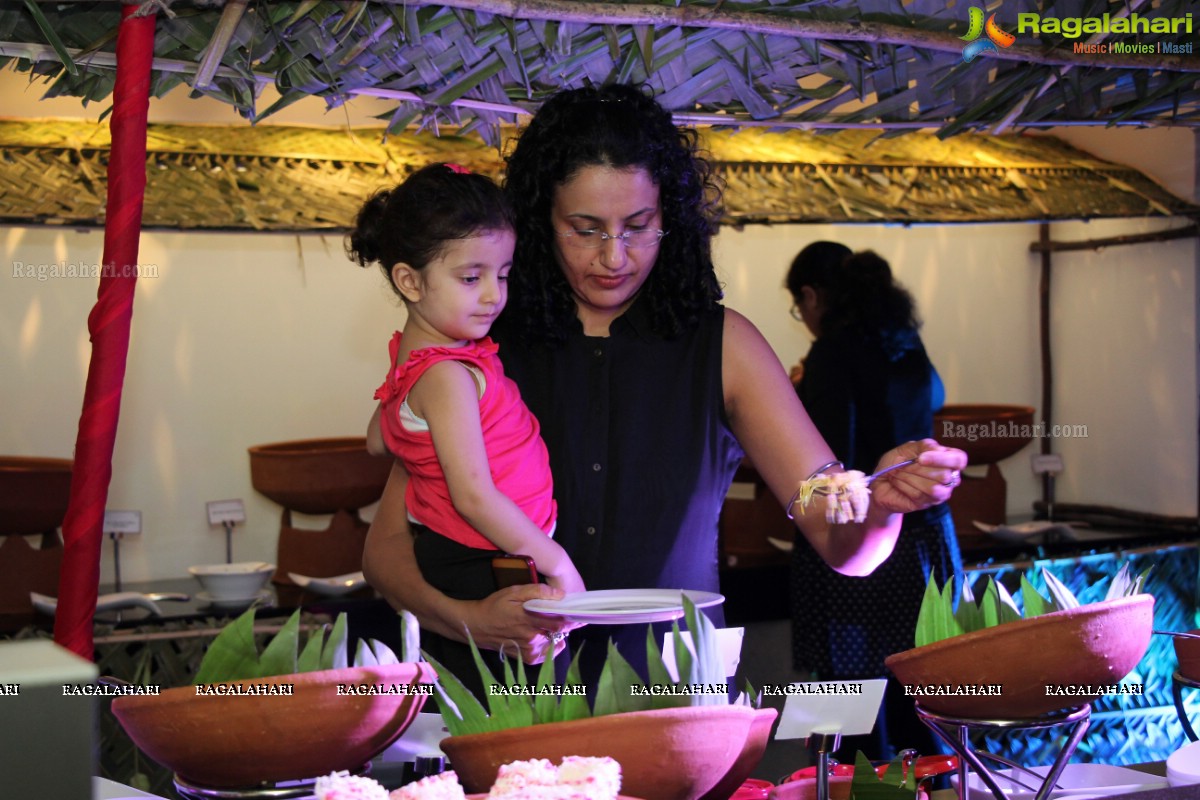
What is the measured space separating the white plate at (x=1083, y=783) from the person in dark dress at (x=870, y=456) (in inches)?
62.9

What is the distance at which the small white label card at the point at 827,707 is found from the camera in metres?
1.25

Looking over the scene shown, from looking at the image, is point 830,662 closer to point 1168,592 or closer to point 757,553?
point 757,553

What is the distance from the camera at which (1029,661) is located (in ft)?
4.01

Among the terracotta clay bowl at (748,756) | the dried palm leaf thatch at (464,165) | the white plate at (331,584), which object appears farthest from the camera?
the white plate at (331,584)

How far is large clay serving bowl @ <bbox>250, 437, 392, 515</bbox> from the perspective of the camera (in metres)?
3.37

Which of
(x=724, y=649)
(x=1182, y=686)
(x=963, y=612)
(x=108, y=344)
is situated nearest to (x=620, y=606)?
(x=724, y=649)

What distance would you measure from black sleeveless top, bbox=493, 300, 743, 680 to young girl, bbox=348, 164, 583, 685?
5 cm

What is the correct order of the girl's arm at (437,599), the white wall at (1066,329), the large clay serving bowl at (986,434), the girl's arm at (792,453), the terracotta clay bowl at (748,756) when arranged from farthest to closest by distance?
the white wall at (1066,329) → the large clay serving bowl at (986,434) → the girl's arm at (437,599) → the girl's arm at (792,453) → the terracotta clay bowl at (748,756)

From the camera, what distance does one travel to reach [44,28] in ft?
4.98

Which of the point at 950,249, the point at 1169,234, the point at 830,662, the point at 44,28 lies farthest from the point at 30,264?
the point at 1169,234

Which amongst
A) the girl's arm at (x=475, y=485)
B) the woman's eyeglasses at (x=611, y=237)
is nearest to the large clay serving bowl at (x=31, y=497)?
the girl's arm at (x=475, y=485)

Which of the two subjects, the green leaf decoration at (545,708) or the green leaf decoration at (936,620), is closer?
the green leaf decoration at (545,708)

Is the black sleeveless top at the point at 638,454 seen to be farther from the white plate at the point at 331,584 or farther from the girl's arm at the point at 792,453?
the white plate at the point at 331,584

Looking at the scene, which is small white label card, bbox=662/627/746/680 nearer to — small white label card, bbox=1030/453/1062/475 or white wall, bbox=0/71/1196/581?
white wall, bbox=0/71/1196/581
